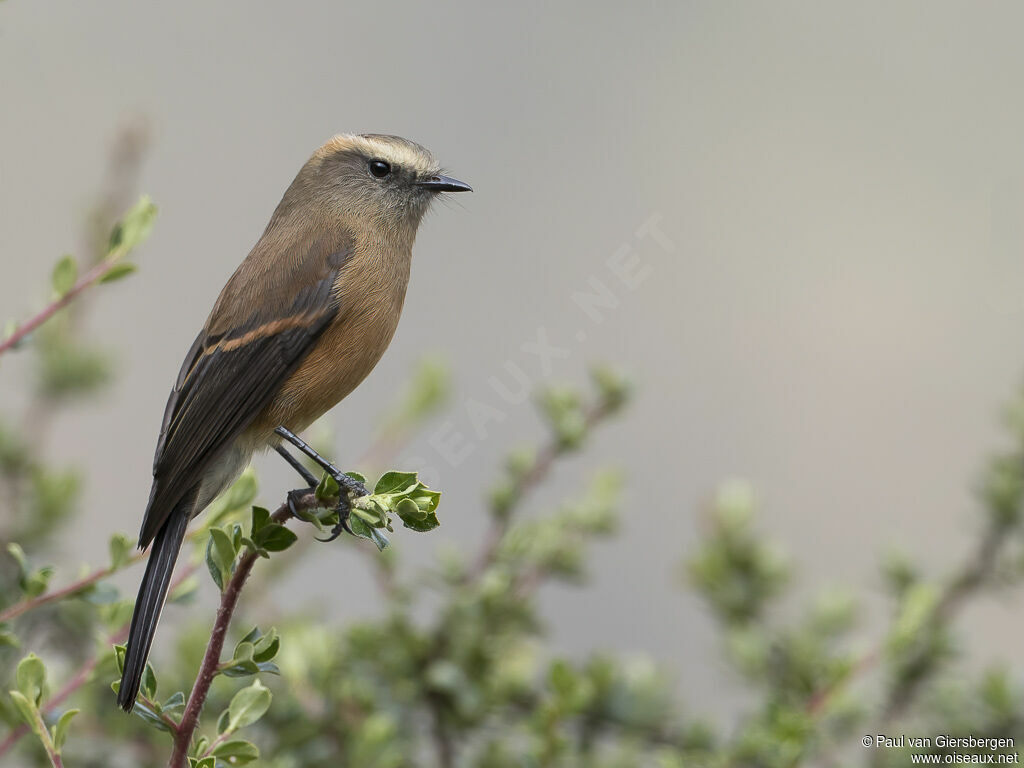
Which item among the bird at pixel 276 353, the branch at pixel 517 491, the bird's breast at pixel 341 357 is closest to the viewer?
the bird at pixel 276 353

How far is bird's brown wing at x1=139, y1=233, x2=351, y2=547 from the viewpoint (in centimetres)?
258

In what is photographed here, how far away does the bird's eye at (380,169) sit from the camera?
3326mm

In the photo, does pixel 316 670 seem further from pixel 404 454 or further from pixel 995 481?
pixel 995 481

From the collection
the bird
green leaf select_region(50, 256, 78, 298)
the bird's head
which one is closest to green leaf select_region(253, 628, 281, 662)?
the bird

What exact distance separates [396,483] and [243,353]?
1.19 meters

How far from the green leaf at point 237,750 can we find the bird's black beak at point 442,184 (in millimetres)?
1891

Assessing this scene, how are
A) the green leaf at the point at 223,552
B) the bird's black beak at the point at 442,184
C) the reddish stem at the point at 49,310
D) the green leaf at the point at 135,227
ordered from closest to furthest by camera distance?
1. the green leaf at the point at 223,552
2. the reddish stem at the point at 49,310
3. the green leaf at the point at 135,227
4. the bird's black beak at the point at 442,184

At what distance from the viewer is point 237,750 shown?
1.61 metres

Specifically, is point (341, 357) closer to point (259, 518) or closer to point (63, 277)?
point (63, 277)

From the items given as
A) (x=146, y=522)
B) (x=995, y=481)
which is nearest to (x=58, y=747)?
(x=146, y=522)

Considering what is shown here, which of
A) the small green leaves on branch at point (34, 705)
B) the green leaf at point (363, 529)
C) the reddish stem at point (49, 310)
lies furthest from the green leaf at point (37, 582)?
the green leaf at point (363, 529)

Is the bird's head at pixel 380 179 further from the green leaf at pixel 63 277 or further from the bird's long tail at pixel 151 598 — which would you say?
the green leaf at pixel 63 277

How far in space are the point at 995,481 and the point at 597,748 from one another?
1.35 m

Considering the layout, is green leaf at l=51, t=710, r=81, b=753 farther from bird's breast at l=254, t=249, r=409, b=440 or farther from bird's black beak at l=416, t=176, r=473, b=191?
bird's black beak at l=416, t=176, r=473, b=191
